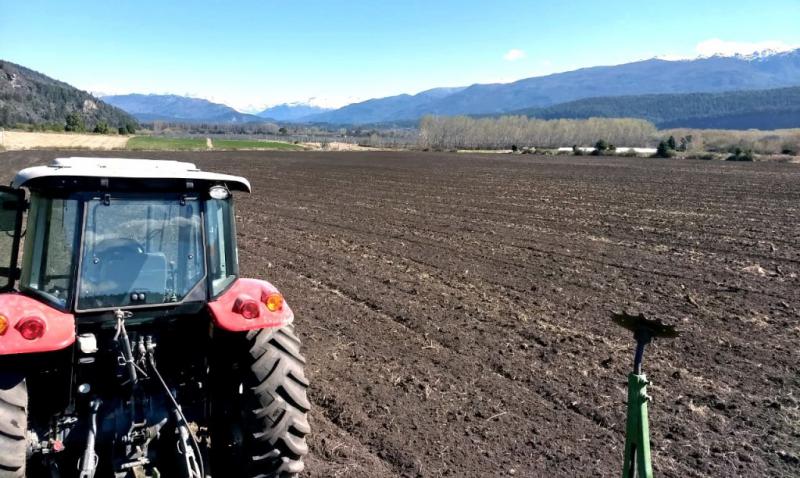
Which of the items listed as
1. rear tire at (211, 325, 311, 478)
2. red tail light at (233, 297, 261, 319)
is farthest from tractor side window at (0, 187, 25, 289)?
rear tire at (211, 325, 311, 478)

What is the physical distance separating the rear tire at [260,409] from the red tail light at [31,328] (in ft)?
3.40

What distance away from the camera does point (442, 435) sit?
4.64m

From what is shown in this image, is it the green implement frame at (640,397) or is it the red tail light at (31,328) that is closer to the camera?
the green implement frame at (640,397)

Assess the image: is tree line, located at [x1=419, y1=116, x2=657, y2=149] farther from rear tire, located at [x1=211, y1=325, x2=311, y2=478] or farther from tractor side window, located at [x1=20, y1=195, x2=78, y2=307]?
tractor side window, located at [x1=20, y1=195, x2=78, y2=307]

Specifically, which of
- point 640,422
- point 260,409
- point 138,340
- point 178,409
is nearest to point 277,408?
point 260,409

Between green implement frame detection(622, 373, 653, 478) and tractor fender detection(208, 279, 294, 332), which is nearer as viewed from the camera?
green implement frame detection(622, 373, 653, 478)

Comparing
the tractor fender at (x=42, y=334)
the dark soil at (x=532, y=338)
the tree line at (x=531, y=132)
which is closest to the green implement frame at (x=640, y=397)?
the dark soil at (x=532, y=338)

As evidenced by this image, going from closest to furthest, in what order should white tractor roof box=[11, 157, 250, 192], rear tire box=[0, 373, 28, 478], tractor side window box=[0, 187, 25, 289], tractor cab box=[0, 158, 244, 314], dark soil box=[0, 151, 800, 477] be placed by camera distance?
rear tire box=[0, 373, 28, 478]
white tractor roof box=[11, 157, 250, 192]
tractor cab box=[0, 158, 244, 314]
tractor side window box=[0, 187, 25, 289]
dark soil box=[0, 151, 800, 477]

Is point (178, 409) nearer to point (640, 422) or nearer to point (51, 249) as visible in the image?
point (51, 249)

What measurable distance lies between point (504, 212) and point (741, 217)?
6.84 m

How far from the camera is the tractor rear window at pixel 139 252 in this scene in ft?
10.8

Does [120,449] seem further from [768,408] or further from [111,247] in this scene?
[768,408]

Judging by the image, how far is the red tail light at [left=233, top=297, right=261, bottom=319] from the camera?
344 centimetres

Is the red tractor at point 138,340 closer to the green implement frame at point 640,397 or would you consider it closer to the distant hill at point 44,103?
the green implement frame at point 640,397
